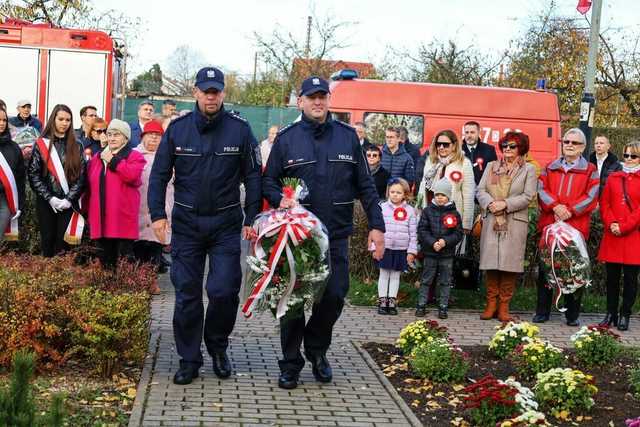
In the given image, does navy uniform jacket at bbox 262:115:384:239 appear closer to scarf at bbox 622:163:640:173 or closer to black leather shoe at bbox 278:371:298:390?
black leather shoe at bbox 278:371:298:390

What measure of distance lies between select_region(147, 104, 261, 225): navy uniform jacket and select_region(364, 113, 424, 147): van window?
1084cm

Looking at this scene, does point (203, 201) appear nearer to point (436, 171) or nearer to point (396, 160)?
point (436, 171)

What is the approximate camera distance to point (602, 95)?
31266 millimetres

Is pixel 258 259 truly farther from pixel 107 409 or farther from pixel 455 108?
pixel 455 108

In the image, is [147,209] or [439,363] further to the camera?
[147,209]

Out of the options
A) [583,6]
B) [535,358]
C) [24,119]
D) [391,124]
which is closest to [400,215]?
[535,358]

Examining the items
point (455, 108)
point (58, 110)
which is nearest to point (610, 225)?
point (58, 110)

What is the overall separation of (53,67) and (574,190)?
37.9 feet

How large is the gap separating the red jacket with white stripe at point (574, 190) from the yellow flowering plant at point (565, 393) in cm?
379

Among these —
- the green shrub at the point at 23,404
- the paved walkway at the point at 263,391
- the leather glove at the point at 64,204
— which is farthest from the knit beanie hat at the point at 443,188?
the green shrub at the point at 23,404

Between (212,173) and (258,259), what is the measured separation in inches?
27.6

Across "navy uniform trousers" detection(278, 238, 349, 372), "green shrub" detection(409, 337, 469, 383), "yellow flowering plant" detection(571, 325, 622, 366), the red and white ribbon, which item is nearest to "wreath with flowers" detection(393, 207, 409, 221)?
"yellow flowering plant" detection(571, 325, 622, 366)

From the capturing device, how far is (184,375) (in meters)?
7.43

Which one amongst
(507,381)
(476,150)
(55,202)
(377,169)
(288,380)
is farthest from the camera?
(476,150)
